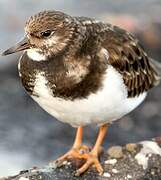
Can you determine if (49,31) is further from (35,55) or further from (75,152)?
(75,152)

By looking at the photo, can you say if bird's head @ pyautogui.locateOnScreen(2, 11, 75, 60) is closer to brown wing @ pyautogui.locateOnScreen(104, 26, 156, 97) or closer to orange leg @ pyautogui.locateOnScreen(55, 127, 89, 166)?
brown wing @ pyautogui.locateOnScreen(104, 26, 156, 97)

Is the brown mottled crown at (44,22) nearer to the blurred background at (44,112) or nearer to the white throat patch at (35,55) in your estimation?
the white throat patch at (35,55)

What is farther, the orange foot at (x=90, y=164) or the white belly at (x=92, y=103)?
the orange foot at (x=90, y=164)

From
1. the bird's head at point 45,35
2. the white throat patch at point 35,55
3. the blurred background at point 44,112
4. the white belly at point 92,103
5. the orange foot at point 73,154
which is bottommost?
the blurred background at point 44,112

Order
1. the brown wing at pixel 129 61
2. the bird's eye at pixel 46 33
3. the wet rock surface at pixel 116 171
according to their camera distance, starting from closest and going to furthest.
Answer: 1. the bird's eye at pixel 46 33
2. the brown wing at pixel 129 61
3. the wet rock surface at pixel 116 171

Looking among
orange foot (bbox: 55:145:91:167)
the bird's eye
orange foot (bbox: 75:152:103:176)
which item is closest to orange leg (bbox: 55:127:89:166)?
orange foot (bbox: 55:145:91:167)

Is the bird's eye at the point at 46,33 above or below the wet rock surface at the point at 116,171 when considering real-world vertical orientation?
above

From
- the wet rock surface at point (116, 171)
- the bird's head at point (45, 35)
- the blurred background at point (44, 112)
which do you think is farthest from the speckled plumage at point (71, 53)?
the blurred background at point (44, 112)

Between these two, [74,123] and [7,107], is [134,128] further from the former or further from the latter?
[74,123]
